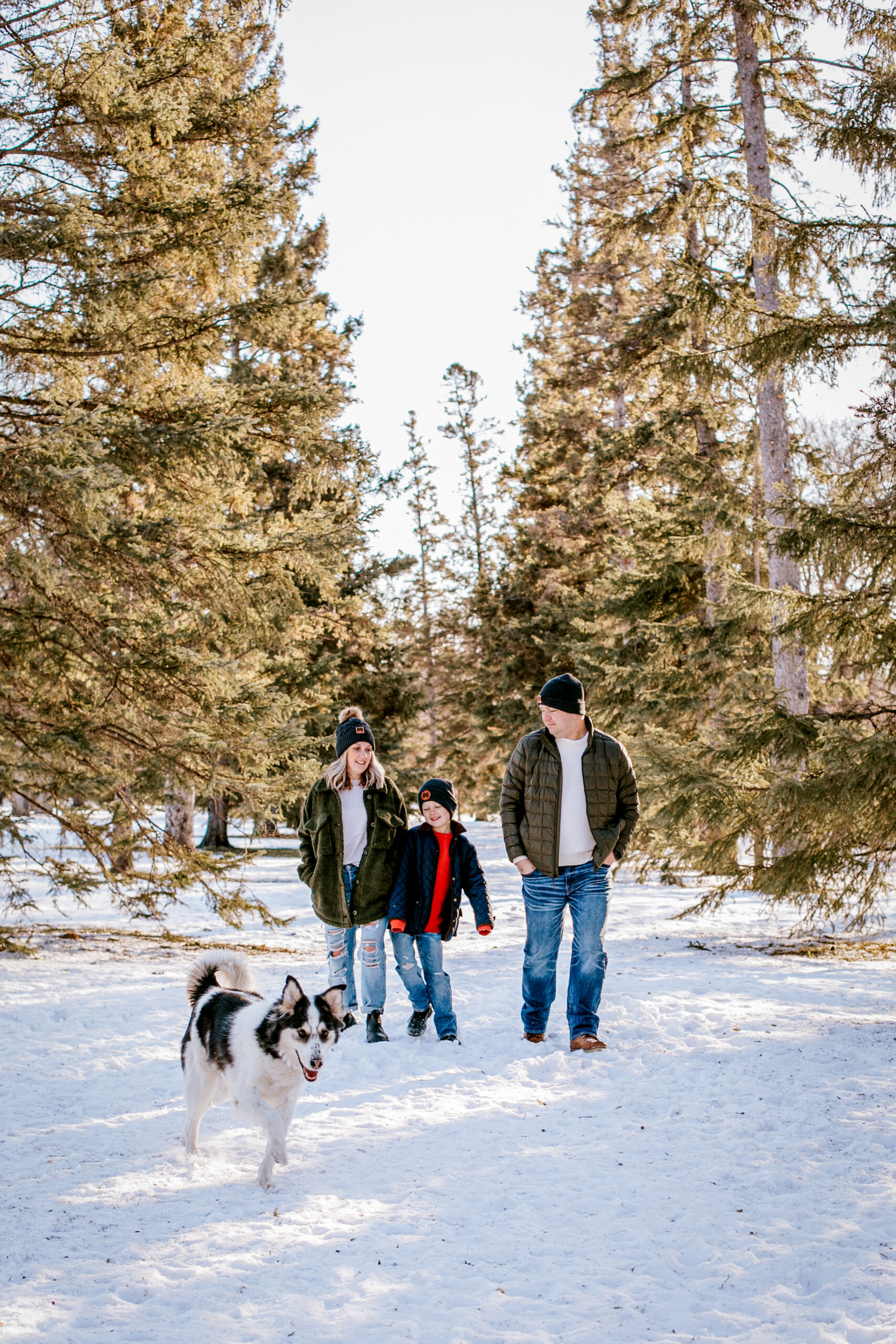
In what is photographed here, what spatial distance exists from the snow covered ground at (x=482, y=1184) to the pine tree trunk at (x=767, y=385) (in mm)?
4443

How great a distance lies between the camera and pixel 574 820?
6230mm

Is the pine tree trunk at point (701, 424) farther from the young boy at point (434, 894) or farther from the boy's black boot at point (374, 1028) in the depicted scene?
the boy's black boot at point (374, 1028)

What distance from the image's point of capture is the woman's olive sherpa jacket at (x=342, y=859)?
6.61 m

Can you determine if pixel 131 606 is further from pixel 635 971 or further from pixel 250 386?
pixel 635 971

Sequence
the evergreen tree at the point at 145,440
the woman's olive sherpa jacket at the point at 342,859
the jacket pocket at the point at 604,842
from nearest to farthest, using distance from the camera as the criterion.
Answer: the jacket pocket at the point at 604,842
the woman's olive sherpa jacket at the point at 342,859
the evergreen tree at the point at 145,440

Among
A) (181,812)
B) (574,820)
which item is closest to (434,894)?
(574,820)

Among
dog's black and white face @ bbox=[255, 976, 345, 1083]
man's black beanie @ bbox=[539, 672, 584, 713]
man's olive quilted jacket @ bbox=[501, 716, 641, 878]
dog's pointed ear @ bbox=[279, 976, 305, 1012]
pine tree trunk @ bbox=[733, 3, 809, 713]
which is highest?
pine tree trunk @ bbox=[733, 3, 809, 713]

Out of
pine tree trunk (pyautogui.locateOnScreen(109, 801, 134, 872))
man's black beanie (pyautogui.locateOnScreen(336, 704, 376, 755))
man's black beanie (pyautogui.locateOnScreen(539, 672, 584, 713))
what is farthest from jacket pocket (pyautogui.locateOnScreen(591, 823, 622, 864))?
pine tree trunk (pyautogui.locateOnScreen(109, 801, 134, 872))

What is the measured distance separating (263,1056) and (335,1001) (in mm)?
416

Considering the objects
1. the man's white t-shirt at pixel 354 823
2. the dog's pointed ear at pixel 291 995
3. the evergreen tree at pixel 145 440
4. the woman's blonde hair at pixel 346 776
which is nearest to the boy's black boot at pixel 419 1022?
the man's white t-shirt at pixel 354 823

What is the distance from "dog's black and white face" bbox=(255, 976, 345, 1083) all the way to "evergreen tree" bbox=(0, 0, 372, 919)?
15.2 feet

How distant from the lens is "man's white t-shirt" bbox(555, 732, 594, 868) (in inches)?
245

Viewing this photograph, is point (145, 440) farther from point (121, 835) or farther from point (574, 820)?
point (574, 820)

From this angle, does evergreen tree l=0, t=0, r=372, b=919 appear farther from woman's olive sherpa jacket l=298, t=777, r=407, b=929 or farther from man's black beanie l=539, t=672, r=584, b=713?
man's black beanie l=539, t=672, r=584, b=713
